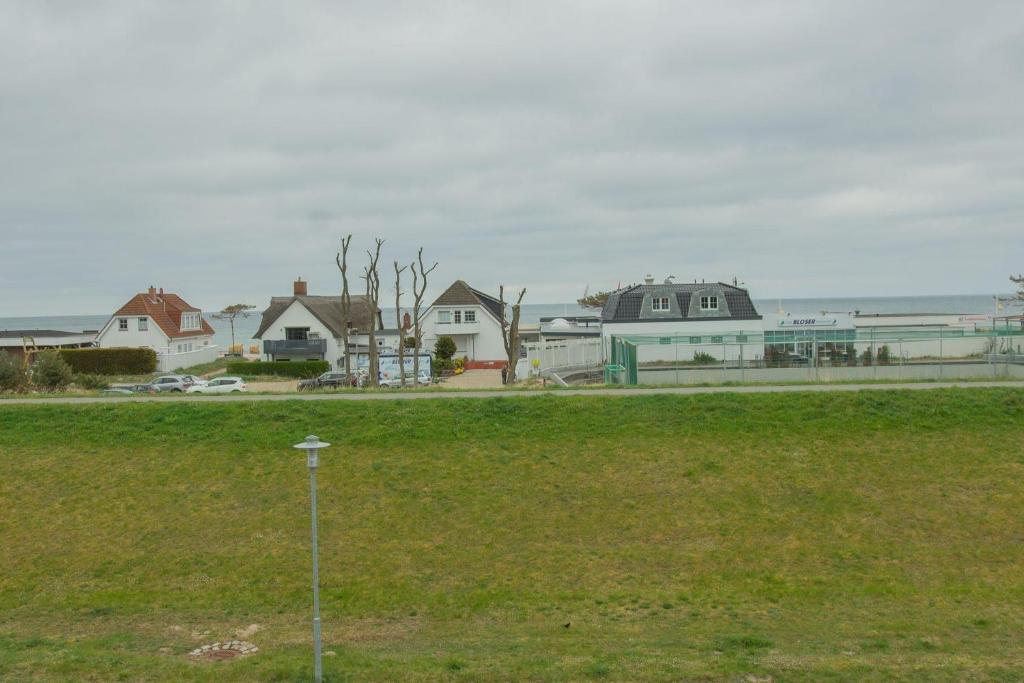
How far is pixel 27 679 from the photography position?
998 cm

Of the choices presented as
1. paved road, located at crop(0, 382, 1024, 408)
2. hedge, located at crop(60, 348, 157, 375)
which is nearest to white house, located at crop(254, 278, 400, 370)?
hedge, located at crop(60, 348, 157, 375)

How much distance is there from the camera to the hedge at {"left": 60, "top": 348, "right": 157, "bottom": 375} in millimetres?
56500

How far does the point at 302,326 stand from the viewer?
2594 inches

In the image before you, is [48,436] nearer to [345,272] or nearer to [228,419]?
[228,419]


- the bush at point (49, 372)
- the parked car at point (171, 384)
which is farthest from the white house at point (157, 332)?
the bush at point (49, 372)

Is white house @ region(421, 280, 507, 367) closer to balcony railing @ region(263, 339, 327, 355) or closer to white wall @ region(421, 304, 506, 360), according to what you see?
white wall @ region(421, 304, 506, 360)

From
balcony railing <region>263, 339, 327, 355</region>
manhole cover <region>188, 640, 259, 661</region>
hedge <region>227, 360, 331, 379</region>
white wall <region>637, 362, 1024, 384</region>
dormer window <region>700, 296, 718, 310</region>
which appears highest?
dormer window <region>700, 296, 718, 310</region>

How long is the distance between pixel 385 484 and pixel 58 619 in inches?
263

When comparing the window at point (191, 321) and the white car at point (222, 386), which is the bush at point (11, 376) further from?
the window at point (191, 321)

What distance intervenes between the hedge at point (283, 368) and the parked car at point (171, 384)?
1254cm

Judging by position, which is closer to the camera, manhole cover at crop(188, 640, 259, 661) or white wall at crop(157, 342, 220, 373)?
manhole cover at crop(188, 640, 259, 661)

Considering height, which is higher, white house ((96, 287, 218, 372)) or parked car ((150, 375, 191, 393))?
white house ((96, 287, 218, 372))

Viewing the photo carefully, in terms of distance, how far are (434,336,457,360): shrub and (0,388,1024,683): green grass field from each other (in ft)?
123

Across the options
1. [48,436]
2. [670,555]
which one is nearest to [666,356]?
[670,555]
